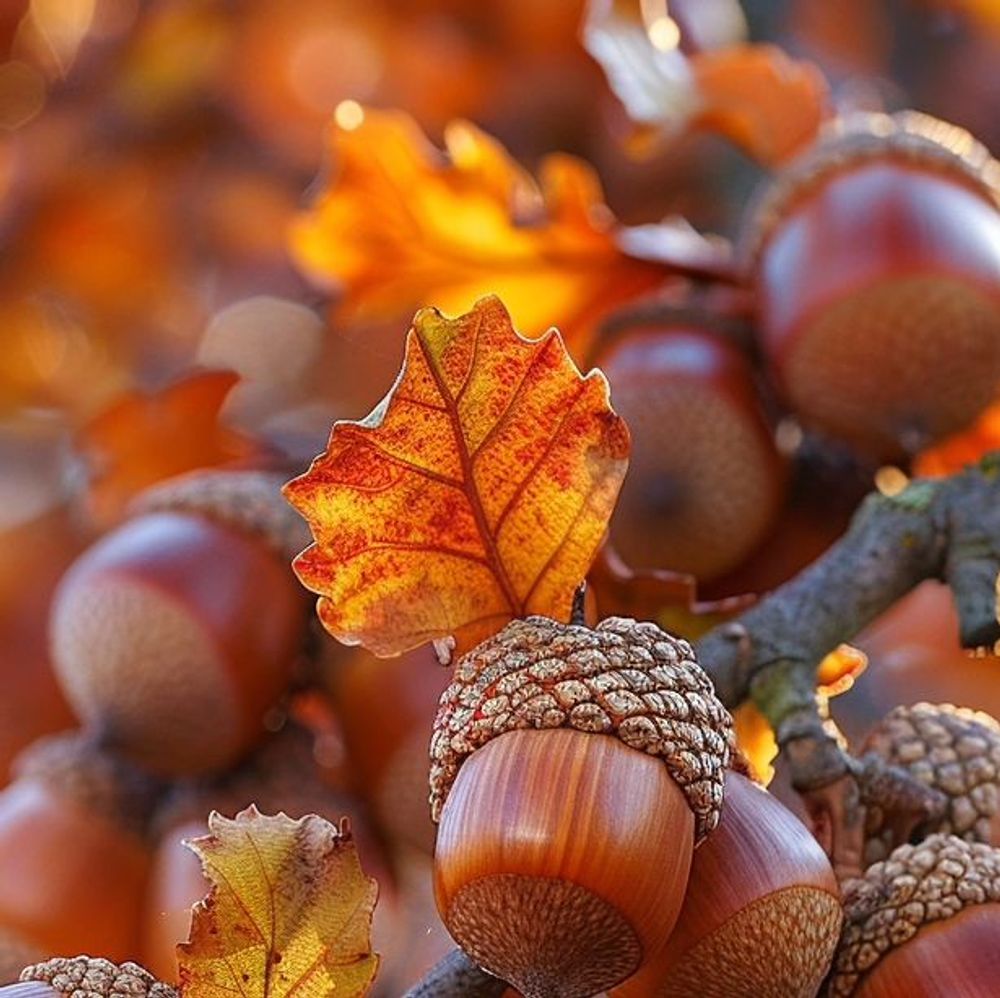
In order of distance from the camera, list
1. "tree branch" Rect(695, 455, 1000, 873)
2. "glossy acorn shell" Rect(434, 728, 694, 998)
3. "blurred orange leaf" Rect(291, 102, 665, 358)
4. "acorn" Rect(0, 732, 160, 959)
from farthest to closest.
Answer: "blurred orange leaf" Rect(291, 102, 665, 358)
"acorn" Rect(0, 732, 160, 959)
"tree branch" Rect(695, 455, 1000, 873)
"glossy acorn shell" Rect(434, 728, 694, 998)

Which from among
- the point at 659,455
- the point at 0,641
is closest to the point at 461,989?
the point at 659,455

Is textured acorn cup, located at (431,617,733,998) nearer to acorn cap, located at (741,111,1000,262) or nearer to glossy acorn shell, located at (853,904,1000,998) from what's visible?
glossy acorn shell, located at (853,904,1000,998)

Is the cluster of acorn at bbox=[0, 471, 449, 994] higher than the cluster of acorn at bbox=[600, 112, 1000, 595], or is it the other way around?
the cluster of acorn at bbox=[600, 112, 1000, 595]

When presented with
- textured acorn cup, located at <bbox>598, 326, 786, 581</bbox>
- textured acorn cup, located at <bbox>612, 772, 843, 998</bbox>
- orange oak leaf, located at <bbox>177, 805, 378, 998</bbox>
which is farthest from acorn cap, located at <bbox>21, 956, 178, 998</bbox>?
textured acorn cup, located at <bbox>598, 326, 786, 581</bbox>

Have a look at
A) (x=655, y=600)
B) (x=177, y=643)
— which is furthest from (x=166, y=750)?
(x=655, y=600)

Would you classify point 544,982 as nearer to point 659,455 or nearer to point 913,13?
point 659,455

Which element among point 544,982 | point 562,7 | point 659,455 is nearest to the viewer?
point 544,982
